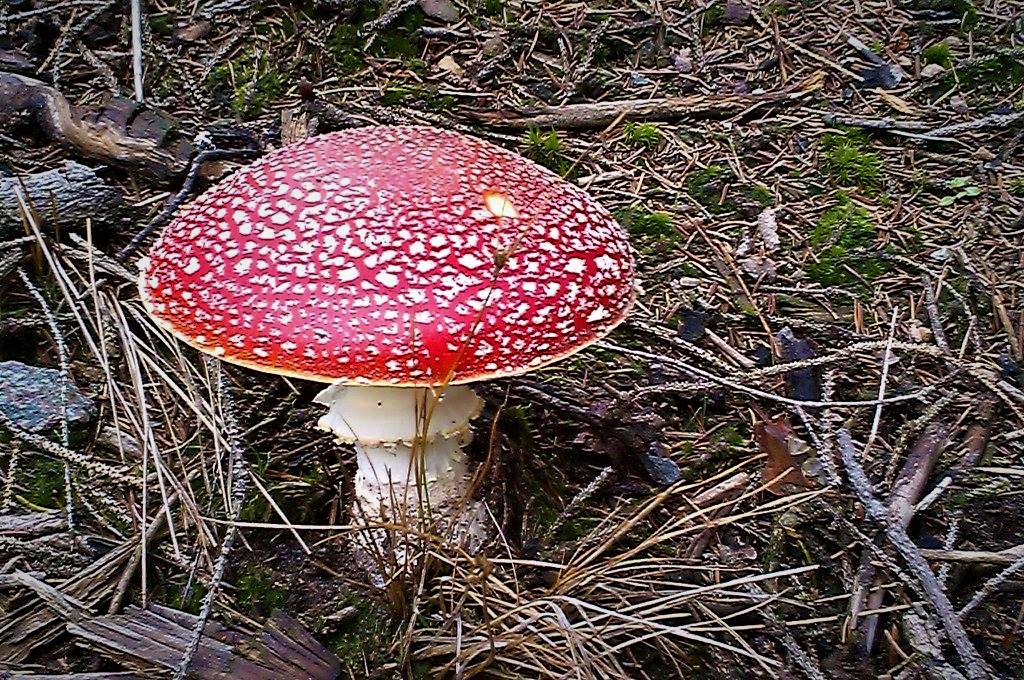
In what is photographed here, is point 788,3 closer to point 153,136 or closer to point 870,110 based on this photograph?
point 870,110

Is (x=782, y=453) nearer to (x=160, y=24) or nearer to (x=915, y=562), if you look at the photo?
(x=915, y=562)

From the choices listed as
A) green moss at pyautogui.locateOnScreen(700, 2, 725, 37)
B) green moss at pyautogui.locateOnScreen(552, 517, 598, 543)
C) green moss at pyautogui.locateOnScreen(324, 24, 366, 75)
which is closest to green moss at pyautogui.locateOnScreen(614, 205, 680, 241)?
green moss at pyautogui.locateOnScreen(552, 517, 598, 543)

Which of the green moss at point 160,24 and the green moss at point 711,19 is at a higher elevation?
the green moss at point 711,19

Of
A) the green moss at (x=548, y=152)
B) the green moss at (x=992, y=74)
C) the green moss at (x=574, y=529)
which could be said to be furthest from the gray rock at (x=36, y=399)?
the green moss at (x=992, y=74)

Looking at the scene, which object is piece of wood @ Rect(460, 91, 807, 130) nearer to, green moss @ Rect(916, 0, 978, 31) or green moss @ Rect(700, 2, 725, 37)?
green moss @ Rect(700, 2, 725, 37)

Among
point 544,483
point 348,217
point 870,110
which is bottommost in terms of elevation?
point 544,483

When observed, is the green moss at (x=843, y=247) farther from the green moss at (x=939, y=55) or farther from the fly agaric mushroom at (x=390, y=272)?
the fly agaric mushroom at (x=390, y=272)

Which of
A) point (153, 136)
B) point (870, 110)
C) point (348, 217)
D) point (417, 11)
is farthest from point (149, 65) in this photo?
point (870, 110)
